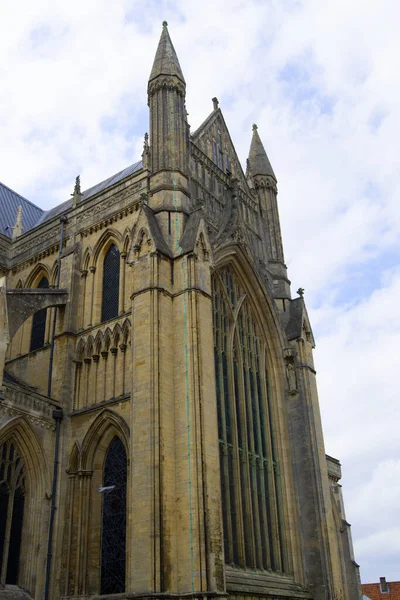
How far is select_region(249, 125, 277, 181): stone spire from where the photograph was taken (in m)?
32.0

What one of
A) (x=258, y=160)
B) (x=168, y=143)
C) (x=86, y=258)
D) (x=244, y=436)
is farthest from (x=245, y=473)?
(x=258, y=160)

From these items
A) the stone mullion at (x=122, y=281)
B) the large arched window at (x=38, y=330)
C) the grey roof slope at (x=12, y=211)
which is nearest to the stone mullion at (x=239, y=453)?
the stone mullion at (x=122, y=281)

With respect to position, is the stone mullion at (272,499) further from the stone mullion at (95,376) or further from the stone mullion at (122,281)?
the stone mullion at (95,376)

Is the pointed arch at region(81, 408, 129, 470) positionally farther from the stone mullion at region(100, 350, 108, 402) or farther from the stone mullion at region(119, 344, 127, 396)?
the stone mullion at region(119, 344, 127, 396)

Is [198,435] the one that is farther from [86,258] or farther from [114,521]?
[86,258]

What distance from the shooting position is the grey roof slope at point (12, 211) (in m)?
31.5

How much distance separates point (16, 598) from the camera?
17922 millimetres

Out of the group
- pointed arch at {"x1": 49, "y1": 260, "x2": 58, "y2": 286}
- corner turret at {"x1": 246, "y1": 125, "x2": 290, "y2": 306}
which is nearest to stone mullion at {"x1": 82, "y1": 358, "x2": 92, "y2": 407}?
pointed arch at {"x1": 49, "y1": 260, "x2": 58, "y2": 286}

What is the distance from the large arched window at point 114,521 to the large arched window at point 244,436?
3.16 m

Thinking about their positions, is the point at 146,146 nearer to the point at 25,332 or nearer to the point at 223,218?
the point at 223,218

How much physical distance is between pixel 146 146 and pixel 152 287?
→ 7338mm

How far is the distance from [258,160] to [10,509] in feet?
67.0

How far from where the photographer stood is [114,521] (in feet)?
62.5

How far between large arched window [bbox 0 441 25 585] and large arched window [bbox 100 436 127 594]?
2.46 meters
